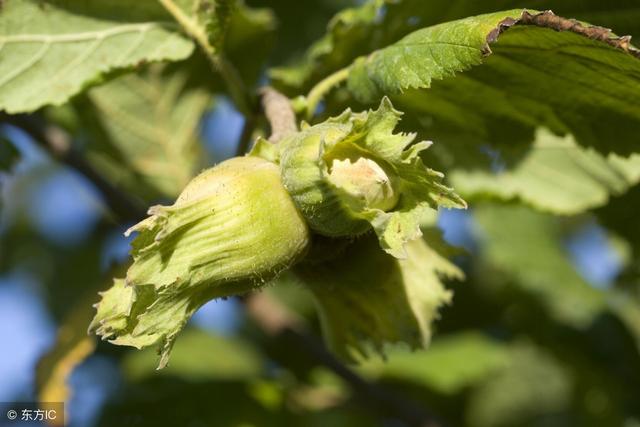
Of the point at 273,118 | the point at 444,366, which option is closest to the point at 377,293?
the point at 273,118

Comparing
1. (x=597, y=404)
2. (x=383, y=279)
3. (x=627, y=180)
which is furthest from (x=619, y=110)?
(x=597, y=404)

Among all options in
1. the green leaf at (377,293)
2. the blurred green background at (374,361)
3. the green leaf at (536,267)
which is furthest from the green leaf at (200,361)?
the green leaf at (377,293)

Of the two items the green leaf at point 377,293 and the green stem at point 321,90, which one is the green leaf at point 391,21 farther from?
the green leaf at point 377,293

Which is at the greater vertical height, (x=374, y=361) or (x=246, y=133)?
(x=246, y=133)

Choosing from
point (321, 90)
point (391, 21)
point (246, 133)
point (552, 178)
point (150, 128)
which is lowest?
point (552, 178)

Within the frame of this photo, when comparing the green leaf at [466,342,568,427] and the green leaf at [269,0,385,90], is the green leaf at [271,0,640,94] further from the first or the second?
the green leaf at [466,342,568,427]

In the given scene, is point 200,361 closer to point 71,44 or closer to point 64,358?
point 64,358

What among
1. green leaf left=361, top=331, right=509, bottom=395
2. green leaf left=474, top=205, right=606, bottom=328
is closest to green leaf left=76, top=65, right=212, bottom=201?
green leaf left=361, top=331, right=509, bottom=395
